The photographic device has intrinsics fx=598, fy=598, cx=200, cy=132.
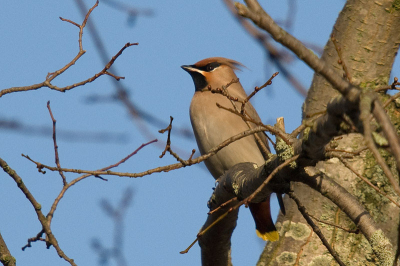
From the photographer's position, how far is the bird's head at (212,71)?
5613 millimetres

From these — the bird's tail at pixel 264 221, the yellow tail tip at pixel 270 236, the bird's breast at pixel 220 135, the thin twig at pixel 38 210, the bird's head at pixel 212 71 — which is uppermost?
the bird's head at pixel 212 71

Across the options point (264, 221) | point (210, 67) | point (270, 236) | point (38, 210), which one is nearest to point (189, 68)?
point (210, 67)

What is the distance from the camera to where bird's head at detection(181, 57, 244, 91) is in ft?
18.4

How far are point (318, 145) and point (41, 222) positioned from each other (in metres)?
1.45

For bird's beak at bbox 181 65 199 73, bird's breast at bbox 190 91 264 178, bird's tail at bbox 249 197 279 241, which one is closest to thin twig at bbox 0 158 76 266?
bird's tail at bbox 249 197 279 241

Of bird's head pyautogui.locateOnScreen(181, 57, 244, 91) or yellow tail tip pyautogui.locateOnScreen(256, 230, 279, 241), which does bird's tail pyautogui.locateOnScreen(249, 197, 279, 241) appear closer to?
yellow tail tip pyautogui.locateOnScreen(256, 230, 279, 241)

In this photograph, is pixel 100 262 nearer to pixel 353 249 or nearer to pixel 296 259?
pixel 296 259

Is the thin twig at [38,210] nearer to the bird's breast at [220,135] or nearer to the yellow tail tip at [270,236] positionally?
the yellow tail tip at [270,236]

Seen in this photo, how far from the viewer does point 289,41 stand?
155 cm

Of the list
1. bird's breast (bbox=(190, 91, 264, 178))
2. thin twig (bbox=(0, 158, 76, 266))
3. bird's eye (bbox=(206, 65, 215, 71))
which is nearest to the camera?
thin twig (bbox=(0, 158, 76, 266))

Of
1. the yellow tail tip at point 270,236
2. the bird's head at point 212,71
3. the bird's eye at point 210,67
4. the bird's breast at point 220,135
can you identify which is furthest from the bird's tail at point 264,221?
the bird's eye at point 210,67

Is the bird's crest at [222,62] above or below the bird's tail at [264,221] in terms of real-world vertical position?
above

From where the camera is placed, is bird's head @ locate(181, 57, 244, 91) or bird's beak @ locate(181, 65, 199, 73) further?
bird's beak @ locate(181, 65, 199, 73)

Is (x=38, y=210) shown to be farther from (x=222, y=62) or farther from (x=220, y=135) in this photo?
(x=222, y=62)
